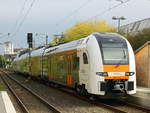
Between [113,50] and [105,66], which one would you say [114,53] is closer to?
[113,50]

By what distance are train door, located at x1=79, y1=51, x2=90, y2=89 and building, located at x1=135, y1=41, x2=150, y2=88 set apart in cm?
979

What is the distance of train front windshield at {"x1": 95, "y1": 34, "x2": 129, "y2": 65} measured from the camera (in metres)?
17.3

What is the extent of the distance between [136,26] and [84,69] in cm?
1989

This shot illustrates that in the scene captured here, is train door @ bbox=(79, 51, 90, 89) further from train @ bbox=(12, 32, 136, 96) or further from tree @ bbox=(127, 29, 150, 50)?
tree @ bbox=(127, 29, 150, 50)

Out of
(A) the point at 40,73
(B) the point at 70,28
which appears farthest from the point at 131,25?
(B) the point at 70,28

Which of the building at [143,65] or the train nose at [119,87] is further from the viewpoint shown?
the building at [143,65]

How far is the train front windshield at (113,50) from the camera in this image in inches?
680

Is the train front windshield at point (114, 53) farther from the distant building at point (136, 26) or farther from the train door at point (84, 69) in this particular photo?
the distant building at point (136, 26)

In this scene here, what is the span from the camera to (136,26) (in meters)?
37.2

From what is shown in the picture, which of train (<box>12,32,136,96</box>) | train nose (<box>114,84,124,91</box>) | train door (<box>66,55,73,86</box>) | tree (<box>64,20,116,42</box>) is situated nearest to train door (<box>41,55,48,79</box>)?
train door (<box>66,55,73,86</box>)

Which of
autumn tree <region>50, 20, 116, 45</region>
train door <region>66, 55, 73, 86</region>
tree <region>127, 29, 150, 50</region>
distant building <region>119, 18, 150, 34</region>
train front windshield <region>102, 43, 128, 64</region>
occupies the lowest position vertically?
train door <region>66, 55, 73, 86</region>

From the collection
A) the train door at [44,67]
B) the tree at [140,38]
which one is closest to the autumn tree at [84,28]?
the tree at [140,38]

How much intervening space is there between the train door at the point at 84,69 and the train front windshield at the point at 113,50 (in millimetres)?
897

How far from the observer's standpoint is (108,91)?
16.9 m
